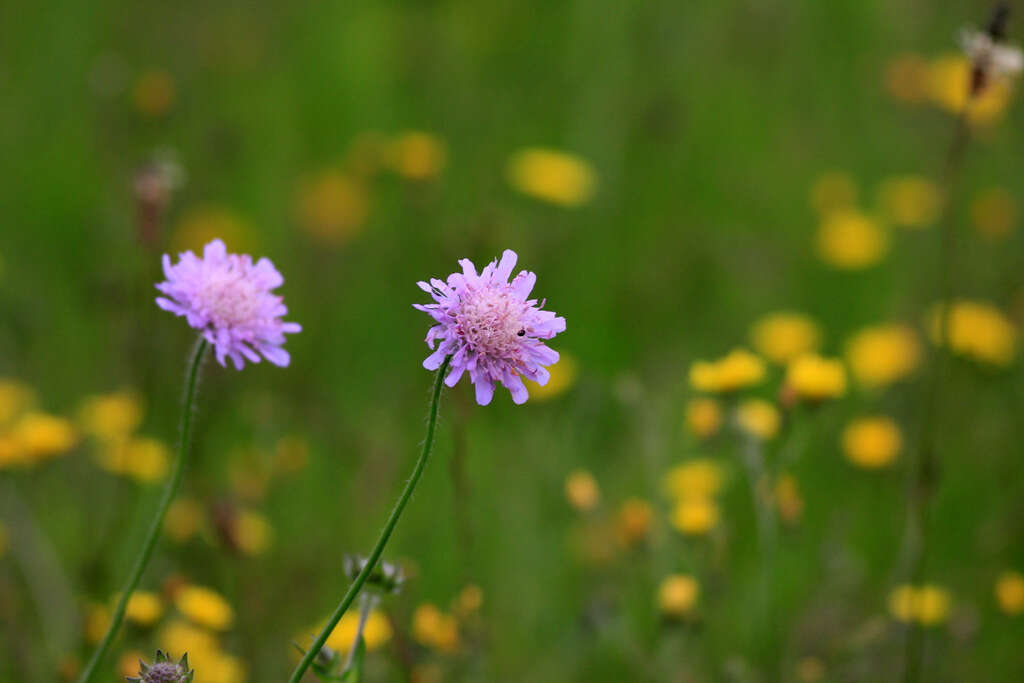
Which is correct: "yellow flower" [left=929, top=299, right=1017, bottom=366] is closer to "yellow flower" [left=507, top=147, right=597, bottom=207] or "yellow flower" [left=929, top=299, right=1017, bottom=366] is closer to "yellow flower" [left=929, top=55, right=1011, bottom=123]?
"yellow flower" [left=929, top=55, right=1011, bottom=123]

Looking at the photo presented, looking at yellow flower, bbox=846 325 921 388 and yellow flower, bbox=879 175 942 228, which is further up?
yellow flower, bbox=879 175 942 228

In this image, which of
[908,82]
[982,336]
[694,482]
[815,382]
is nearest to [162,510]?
[815,382]

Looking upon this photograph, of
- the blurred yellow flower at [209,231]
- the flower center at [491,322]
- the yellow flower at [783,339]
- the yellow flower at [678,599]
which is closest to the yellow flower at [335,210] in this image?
the blurred yellow flower at [209,231]

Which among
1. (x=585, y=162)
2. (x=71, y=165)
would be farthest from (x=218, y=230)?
(x=585, y=162)

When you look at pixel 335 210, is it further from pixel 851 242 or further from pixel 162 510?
pixel 162 510

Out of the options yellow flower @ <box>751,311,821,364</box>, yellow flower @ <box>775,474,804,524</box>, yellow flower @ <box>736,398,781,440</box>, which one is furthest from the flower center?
yellow flower @ <box>751,311,821,364</box>
